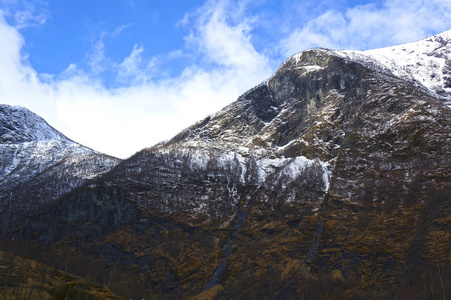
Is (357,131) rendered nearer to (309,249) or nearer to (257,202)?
(257,202)

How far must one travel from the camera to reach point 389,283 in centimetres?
11012

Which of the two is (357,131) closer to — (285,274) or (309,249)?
(309,249)

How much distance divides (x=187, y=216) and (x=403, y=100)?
11419cm

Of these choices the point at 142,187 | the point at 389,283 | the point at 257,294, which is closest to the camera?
the point at 389,283

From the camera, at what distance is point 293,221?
15400cm

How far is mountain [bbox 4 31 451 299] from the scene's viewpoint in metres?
120

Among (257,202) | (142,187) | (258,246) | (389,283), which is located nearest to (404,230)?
(389,283)

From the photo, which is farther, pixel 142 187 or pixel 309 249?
pixel 142 187

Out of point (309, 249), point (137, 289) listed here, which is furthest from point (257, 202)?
point (137, 289)

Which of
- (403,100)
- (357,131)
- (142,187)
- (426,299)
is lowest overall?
(426,299)

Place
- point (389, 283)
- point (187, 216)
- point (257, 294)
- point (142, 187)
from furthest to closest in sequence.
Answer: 1. point (142, 187)
2. point (187, 216)
3. point (257, 294)
4. point (389, 283)

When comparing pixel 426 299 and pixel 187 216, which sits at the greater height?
pixel 187 216

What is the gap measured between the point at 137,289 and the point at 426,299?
83253 millimetres

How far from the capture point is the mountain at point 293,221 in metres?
120
